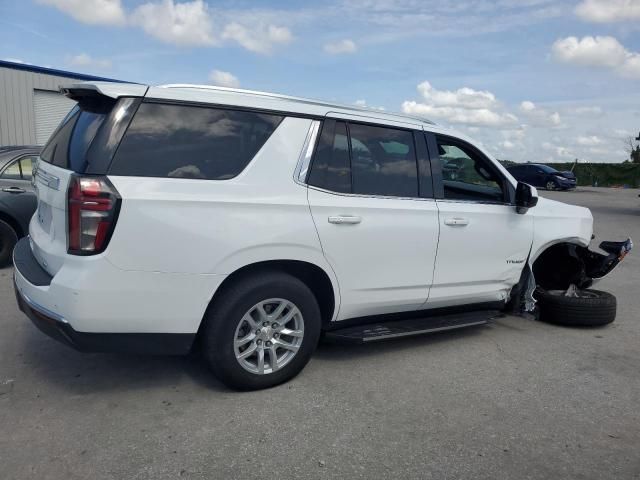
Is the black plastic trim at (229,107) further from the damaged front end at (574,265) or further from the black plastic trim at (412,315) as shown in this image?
the damaged front end at (574,265)

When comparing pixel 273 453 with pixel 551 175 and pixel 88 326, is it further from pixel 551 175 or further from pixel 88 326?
pixel 551 175

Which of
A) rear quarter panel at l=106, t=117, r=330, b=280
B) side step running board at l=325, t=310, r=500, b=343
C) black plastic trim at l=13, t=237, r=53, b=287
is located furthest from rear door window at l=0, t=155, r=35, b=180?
side step running board at l=325, t=310, r=500, b=343

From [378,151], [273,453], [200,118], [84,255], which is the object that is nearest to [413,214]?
[378,151]

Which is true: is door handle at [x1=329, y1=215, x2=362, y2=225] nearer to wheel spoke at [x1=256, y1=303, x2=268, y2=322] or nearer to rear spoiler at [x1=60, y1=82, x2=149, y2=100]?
wheel spoke at [x1=256, y1=303, x2=268, y2=322]

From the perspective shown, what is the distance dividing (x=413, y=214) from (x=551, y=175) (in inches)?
1176

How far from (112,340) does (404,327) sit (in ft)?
7.08

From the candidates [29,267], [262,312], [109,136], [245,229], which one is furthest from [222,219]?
[29,267]

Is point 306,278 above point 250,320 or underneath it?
above

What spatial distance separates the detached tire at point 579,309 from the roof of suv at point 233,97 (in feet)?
8.24

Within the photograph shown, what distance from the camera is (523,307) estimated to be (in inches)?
209

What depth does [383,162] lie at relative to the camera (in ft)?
13.9

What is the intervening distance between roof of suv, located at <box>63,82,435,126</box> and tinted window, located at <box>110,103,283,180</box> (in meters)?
0.06

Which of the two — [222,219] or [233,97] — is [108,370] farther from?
[233,97]

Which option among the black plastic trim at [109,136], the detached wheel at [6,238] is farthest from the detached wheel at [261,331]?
the detached wheel at [6,238]
